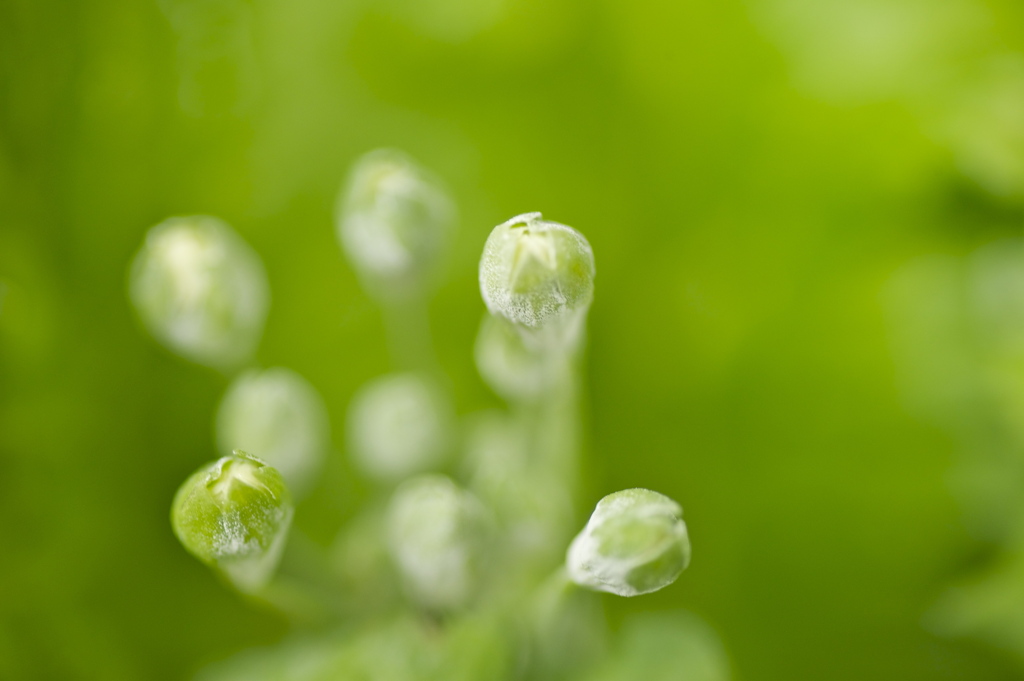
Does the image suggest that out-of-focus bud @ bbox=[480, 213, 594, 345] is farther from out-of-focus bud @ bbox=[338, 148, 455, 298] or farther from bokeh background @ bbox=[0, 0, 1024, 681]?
bokeh background @ bbox=[0, 0, 1024, 681]

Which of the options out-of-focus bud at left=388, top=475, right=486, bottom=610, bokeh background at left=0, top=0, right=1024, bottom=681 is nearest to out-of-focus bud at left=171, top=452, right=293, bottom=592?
out-of-focus bud at left=388, top=475, right=486, bottom=610

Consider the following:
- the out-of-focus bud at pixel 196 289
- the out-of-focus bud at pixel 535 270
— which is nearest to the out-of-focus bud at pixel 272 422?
the out-of-focus bud at pixel 196 289

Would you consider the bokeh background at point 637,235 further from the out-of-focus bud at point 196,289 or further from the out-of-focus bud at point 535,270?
the out-of-focus bud at point 535,270

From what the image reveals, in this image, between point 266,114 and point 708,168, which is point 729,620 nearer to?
point 708,168

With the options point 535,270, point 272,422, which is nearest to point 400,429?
point 272,422

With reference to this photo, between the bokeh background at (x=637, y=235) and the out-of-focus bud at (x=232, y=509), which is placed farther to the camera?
the bokeh background at (x=637, y=235)

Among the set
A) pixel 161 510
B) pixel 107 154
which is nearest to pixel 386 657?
pixel 161 510
